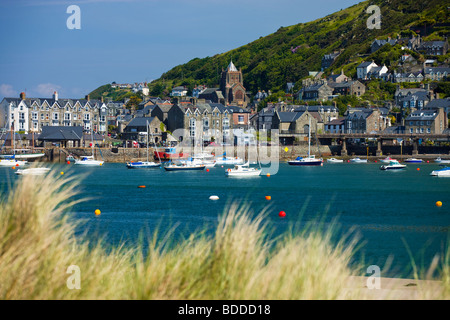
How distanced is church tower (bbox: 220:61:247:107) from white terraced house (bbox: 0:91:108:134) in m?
56.2

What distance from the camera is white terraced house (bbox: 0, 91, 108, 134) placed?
98.4 metres

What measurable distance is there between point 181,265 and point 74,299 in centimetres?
180

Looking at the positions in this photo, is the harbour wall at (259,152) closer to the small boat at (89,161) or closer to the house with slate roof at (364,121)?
the house with slate roof at (364,121)

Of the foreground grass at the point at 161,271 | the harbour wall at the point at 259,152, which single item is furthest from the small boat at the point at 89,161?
the foreground grass at the point at 161,271

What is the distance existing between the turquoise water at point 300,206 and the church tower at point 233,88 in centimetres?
9351

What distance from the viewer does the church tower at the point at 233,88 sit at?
160875 mm

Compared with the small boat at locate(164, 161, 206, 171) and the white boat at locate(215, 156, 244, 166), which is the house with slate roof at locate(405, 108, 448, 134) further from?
the small boat at locate(164, 161, 206, 171)

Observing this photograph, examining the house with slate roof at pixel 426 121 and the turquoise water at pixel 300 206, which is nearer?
the turquoise water at pixel 300 206

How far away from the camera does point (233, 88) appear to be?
529ft

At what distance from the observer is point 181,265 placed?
9.36m
